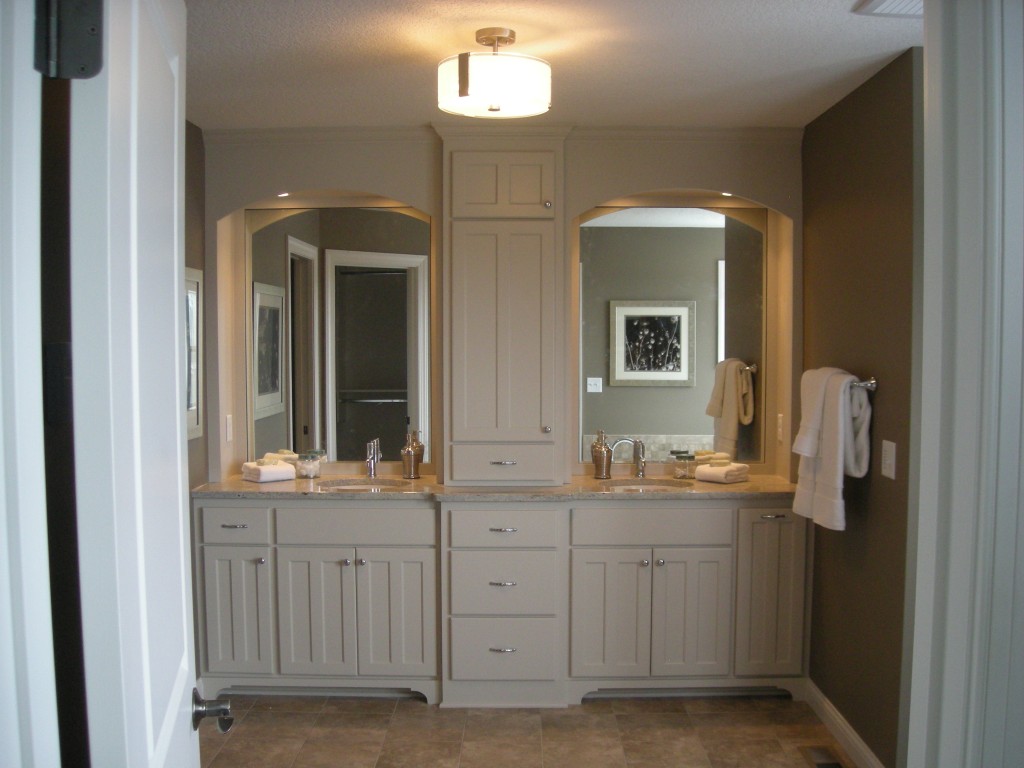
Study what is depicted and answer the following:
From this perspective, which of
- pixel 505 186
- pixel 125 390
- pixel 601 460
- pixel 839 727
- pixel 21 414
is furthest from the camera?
pixel 601 460

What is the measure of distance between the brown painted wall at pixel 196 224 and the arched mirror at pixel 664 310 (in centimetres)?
172

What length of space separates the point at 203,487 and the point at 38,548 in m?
3.23

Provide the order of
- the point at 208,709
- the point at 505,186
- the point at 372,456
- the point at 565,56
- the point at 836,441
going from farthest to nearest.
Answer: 1. the point at 372,456
2. the point at 505,186
3. the point at 836,441
4. the point at 565,56
5. the point at 208,709

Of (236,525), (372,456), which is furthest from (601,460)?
(236,525)

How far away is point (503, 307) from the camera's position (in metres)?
3.89

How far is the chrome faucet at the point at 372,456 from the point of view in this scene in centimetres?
418

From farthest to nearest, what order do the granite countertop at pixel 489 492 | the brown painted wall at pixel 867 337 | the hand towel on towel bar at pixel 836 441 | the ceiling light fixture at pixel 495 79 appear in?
the granite countertop at pixel 489 492
the hand towel on towel bar at pixel 836 441
the brown painted wall at pixel 867 337
the ceiling light fixture at pixel 495 79

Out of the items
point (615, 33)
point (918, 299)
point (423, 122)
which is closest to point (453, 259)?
point (423, 122)

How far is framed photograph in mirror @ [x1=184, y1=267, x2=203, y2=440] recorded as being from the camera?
3818 mm

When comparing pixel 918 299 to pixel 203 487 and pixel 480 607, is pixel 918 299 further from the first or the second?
pixel 203 487

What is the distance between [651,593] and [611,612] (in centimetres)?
19

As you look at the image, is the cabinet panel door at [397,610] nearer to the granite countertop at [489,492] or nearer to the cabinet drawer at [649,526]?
the granite countertop at [489,492]

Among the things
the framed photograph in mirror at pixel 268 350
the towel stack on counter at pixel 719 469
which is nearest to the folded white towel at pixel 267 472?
the framed photograph in mirror at pixel 268 350

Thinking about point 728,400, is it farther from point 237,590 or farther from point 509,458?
point 237,590
